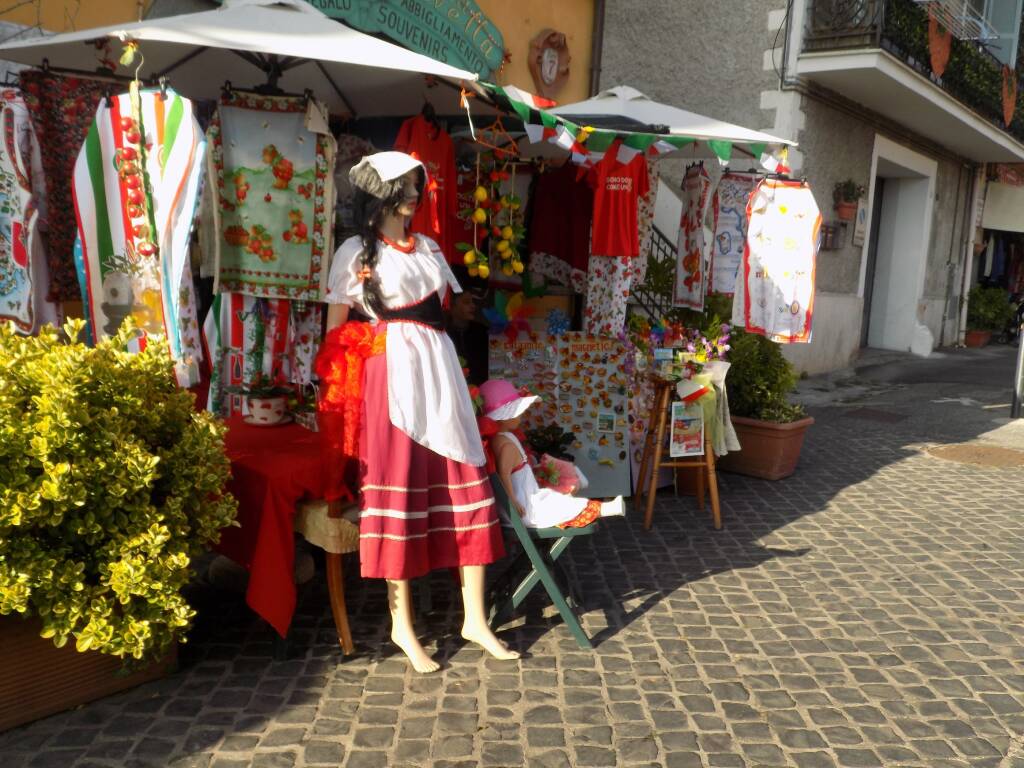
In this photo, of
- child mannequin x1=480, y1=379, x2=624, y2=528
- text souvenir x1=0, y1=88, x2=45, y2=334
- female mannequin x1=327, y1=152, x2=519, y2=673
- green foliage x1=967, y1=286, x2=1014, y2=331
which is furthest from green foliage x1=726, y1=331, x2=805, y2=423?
green foliage x1=967, y1=286, x2=1014, y2=331

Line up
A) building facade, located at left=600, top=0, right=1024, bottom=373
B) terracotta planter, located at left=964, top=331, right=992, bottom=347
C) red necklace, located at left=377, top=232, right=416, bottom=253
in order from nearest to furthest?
red necklace, located at left=377, top=232, right=416, bottom=253
building facade, located at left=600, top=0, right=1024, bottom=373
terracotta planter, located at left=964, top=331, right=992, bottom=347

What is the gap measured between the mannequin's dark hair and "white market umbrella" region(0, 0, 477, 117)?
51 cm

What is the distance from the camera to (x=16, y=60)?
12.0 ft

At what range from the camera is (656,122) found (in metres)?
5.58

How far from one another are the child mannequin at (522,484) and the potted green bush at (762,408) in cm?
291

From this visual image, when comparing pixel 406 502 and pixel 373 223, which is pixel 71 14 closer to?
pixel 373 223

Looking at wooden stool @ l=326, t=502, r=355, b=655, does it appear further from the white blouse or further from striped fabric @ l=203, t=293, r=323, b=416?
striped fabric @ l=203, t=293, r=323, b=416

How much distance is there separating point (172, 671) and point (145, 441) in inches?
38.4

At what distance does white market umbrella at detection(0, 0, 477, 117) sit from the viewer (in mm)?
3307

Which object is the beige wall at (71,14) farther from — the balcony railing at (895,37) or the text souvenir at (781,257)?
the balcony railing at (895,37)

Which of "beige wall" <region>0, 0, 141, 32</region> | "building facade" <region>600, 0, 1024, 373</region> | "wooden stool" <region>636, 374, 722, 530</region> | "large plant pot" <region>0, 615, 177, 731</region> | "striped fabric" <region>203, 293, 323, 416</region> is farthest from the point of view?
"building facade" <region>600, 0, 1024, 373</region>

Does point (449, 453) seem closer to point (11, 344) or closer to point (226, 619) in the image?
point (226, 619)

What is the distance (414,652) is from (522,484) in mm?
862

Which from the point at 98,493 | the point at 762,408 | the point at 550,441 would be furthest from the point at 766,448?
the point at 98,493
